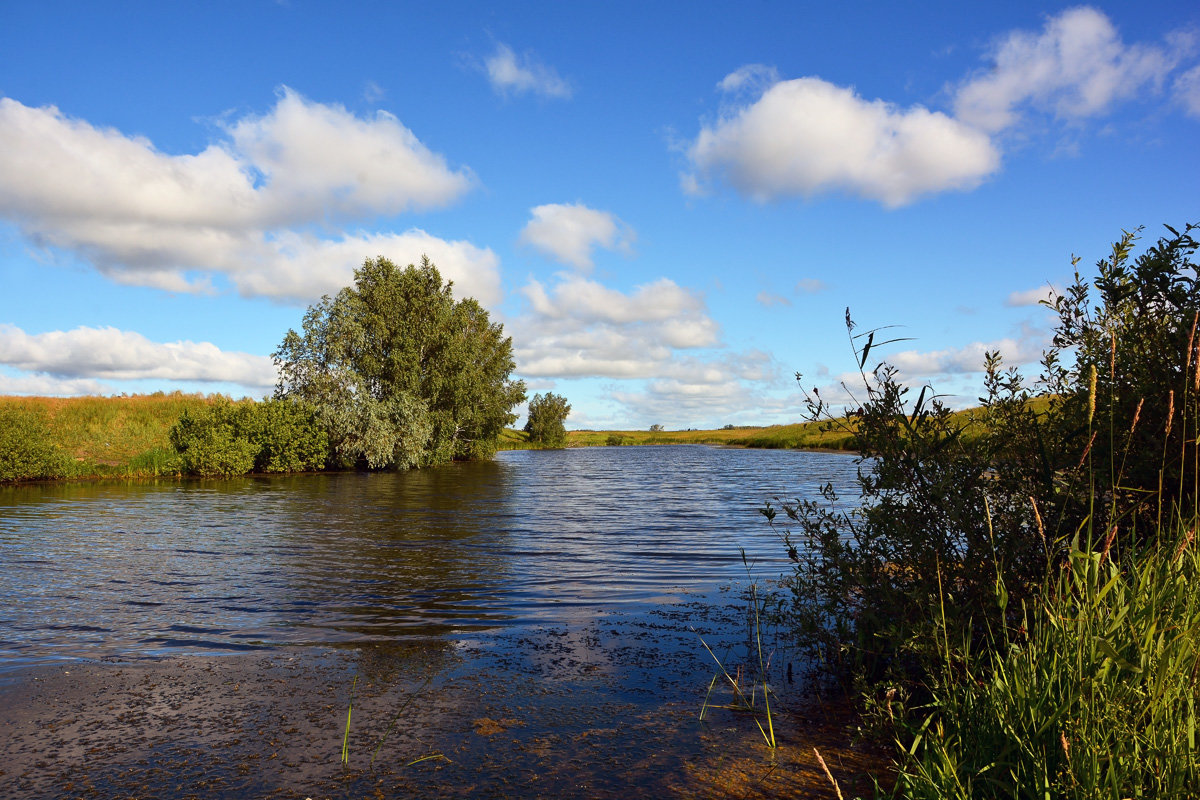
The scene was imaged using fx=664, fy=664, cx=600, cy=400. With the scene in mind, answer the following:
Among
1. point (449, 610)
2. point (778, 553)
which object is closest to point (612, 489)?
point (778, 553)

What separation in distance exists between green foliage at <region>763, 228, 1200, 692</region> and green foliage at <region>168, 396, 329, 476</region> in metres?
35.1

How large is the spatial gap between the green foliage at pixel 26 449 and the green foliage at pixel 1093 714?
35568mm

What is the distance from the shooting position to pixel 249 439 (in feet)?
119

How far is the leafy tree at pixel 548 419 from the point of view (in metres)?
109

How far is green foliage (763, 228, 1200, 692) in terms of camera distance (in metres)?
5.35

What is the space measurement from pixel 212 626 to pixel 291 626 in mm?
1004

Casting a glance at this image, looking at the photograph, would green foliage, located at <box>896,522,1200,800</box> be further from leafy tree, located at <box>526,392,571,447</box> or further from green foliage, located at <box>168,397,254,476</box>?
leafy tree, located at <box>526,392,571,447</box>

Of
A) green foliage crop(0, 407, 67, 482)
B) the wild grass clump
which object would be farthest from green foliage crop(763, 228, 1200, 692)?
green foliage crop(0, 407, 67, 482)

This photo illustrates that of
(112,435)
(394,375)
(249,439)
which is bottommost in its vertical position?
(249,439)

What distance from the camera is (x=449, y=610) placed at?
9.50m

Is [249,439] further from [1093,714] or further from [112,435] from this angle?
[1093,714]

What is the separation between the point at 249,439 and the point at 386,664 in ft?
111

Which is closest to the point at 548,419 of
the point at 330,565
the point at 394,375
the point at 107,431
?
the point at 394,375

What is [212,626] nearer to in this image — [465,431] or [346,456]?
[346,456]
